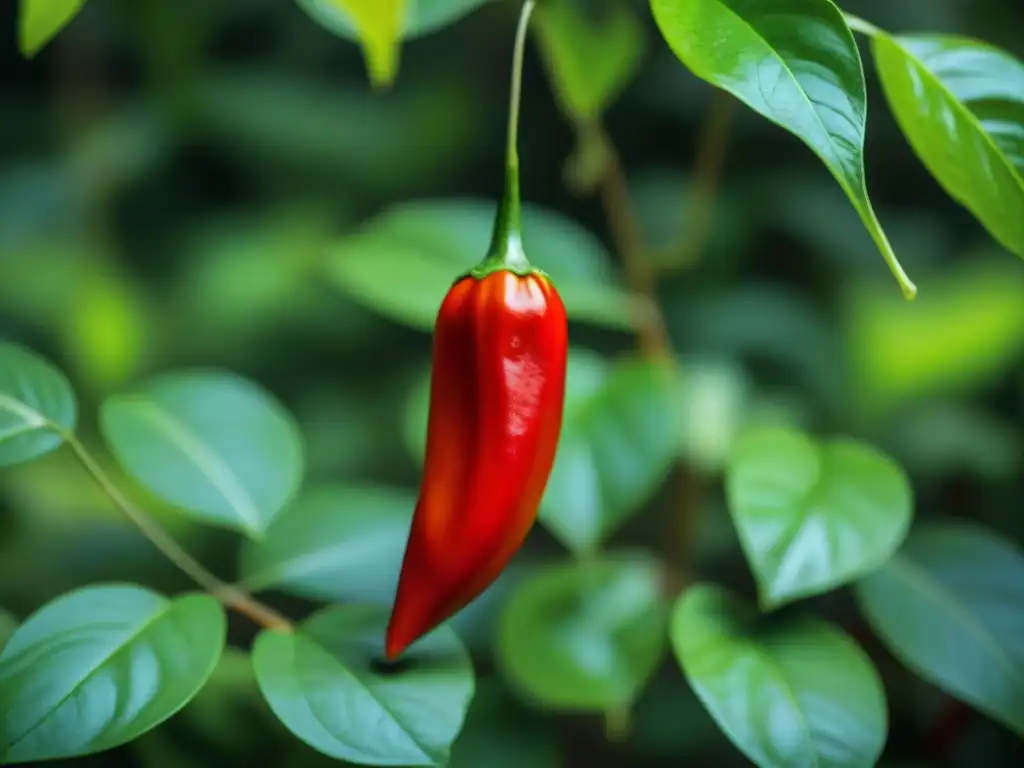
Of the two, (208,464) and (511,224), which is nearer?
(511,224)

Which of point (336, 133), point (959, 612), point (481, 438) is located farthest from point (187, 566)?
point (336, 133)

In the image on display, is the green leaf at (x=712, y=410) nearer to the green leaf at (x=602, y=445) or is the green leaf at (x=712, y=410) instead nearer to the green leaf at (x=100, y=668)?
the green leaf at (x=602, y=445)

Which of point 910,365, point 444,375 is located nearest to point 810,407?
point 910,365

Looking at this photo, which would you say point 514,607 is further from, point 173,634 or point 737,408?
point 737,408

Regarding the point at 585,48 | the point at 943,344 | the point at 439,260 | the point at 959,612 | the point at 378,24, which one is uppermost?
the point at 378,24

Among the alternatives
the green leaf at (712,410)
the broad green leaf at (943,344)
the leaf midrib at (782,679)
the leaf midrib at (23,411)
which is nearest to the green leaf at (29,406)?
the leaf midrib at (23,411)

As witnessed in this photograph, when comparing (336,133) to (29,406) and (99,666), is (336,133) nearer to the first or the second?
(29,406)

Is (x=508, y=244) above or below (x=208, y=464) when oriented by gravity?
above

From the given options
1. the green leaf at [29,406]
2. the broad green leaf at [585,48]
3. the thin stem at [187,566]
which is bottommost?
the thin stem at [187,566]
